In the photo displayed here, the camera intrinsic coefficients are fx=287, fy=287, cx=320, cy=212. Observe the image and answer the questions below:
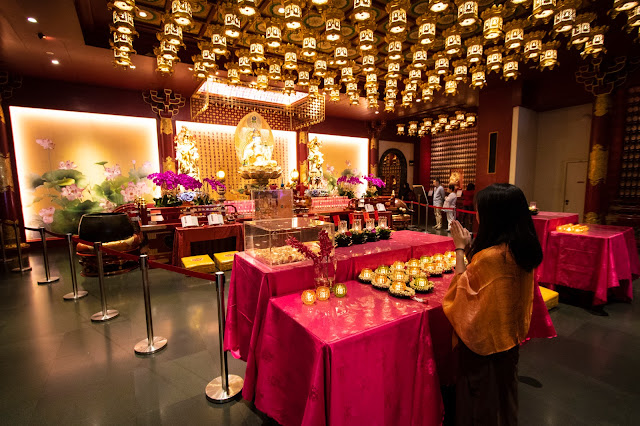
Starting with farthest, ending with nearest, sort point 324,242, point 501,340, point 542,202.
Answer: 1. point 542,202
2. point 324,242
3. point 501,340

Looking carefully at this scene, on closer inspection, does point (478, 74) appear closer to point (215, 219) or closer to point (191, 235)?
point (215, 219)

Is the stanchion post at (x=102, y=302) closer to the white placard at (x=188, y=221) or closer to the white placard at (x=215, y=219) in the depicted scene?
the white placard at (x=188, y=221)

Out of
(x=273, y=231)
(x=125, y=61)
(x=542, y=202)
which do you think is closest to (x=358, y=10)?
(x=273, y=231)

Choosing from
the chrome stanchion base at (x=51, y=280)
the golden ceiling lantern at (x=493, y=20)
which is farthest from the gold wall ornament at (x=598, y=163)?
the chrome stanchion base at (x=51, y=280)

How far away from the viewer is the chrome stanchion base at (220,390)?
1999 millimetres

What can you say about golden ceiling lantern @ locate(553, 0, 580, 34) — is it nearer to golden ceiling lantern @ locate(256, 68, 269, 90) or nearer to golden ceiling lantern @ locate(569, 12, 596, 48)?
golden ceiling lantern @ locate(569, 12, 596, 48)

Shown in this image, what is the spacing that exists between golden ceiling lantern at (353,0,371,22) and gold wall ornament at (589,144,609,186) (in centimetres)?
671

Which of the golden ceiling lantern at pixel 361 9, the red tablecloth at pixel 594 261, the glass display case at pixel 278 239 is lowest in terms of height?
the red tablecloth at pixel 594 261

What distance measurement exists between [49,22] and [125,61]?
151 cm

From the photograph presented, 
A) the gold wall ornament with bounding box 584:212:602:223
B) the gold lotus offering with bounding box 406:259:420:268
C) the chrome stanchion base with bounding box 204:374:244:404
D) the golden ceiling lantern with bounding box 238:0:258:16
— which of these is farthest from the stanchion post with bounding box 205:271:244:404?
the gold wall ornament with bounding box 584:212:602:223

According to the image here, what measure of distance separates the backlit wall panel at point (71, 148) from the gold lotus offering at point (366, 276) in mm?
7794

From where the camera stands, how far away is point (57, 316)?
327 cm

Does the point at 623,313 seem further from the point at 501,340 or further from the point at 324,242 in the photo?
the point at 324,242

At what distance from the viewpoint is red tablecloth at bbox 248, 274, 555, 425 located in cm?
122
